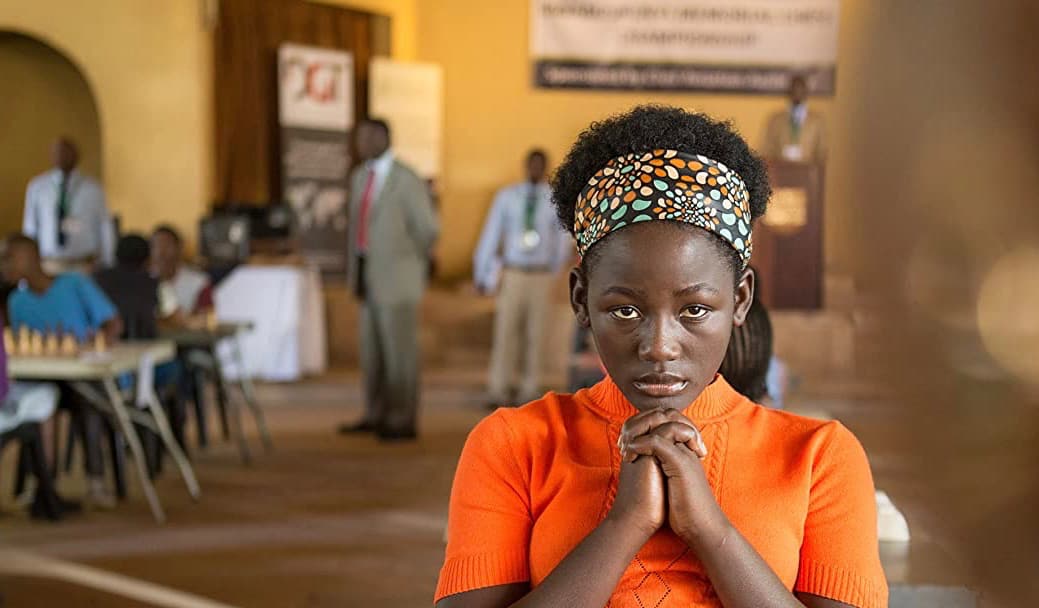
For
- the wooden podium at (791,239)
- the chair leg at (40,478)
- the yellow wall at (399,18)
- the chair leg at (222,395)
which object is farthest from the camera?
the yellow wall at (399,18)

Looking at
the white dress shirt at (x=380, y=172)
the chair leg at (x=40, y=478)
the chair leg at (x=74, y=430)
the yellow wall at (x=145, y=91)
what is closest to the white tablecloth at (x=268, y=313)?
the yellow wall at (x=145, y=91)

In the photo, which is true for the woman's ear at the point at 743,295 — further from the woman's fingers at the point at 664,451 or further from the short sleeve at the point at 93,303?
the short sleeve at the point at 93,303

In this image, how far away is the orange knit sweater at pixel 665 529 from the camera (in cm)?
129

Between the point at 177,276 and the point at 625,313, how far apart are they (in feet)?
17.2

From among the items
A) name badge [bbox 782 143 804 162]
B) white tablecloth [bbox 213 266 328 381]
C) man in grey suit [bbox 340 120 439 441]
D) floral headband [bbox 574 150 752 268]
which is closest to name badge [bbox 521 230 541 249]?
man in grey suit [bbox 340 120 439 441]

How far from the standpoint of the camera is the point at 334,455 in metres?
6.01

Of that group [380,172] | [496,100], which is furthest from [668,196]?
[496,100]

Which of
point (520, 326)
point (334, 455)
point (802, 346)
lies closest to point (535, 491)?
point (334, 455)

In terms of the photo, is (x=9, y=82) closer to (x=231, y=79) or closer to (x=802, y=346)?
(x=231, y=79)

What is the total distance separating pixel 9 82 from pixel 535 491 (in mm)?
9429

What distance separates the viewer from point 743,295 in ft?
4.40

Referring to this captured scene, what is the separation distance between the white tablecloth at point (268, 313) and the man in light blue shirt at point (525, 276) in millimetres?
1608

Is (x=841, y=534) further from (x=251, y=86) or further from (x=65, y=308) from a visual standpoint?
(x=251, y=86)

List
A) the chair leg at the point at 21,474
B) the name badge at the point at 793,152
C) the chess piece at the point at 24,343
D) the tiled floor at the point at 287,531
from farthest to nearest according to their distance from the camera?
the name badge at the point at 793,152, the chair leg at the point at 21,474, the chess piece at the point at 24,343, the tiled floor at the point at 287,531
